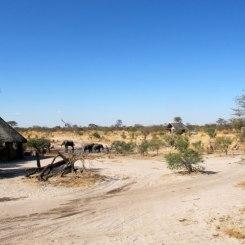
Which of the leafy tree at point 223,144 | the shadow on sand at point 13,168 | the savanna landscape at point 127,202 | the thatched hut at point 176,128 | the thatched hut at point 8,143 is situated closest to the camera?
the savanna landscape at point 127,202

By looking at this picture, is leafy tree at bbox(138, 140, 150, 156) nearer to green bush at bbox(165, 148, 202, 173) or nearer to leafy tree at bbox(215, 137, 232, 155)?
leafy tree at bbox(215, 137, 232, 155)

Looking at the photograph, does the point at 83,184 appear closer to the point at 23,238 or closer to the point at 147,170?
the point at 147,170

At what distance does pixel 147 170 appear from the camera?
30.7 m

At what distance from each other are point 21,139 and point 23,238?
25932mm

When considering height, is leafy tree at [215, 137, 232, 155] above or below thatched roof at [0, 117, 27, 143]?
below

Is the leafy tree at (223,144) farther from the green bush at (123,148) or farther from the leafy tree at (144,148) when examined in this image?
the green bush at (123,148)

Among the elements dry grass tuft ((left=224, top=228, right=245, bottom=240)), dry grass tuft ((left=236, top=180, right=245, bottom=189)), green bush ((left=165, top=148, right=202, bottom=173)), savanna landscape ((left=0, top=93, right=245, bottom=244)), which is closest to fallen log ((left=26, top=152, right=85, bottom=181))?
savanna landscape ((left=0, top=93, right=245, bottom=244))

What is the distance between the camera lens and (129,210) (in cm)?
1816

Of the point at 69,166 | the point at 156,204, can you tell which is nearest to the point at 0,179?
the point at 69,166

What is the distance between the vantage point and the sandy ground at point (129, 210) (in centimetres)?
1446

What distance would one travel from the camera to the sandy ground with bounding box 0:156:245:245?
14.5 meters

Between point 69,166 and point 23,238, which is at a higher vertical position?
point 69,166

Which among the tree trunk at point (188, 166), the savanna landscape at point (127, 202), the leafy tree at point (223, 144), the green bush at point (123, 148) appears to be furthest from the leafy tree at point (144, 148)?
the tree trunk at point (188, 166)

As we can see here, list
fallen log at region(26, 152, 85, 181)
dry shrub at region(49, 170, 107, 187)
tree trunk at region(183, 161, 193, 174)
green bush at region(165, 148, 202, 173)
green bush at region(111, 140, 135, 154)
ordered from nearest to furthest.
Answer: dry shrub at region(49, 170, 107, 187) < fallen log at region(26, 152, 85, 181) < green bush at region(165, 148, 202, 173) < tree trunk at region(183, 161, 193, 174) < green bush at region(111, 140, 135, 154)
